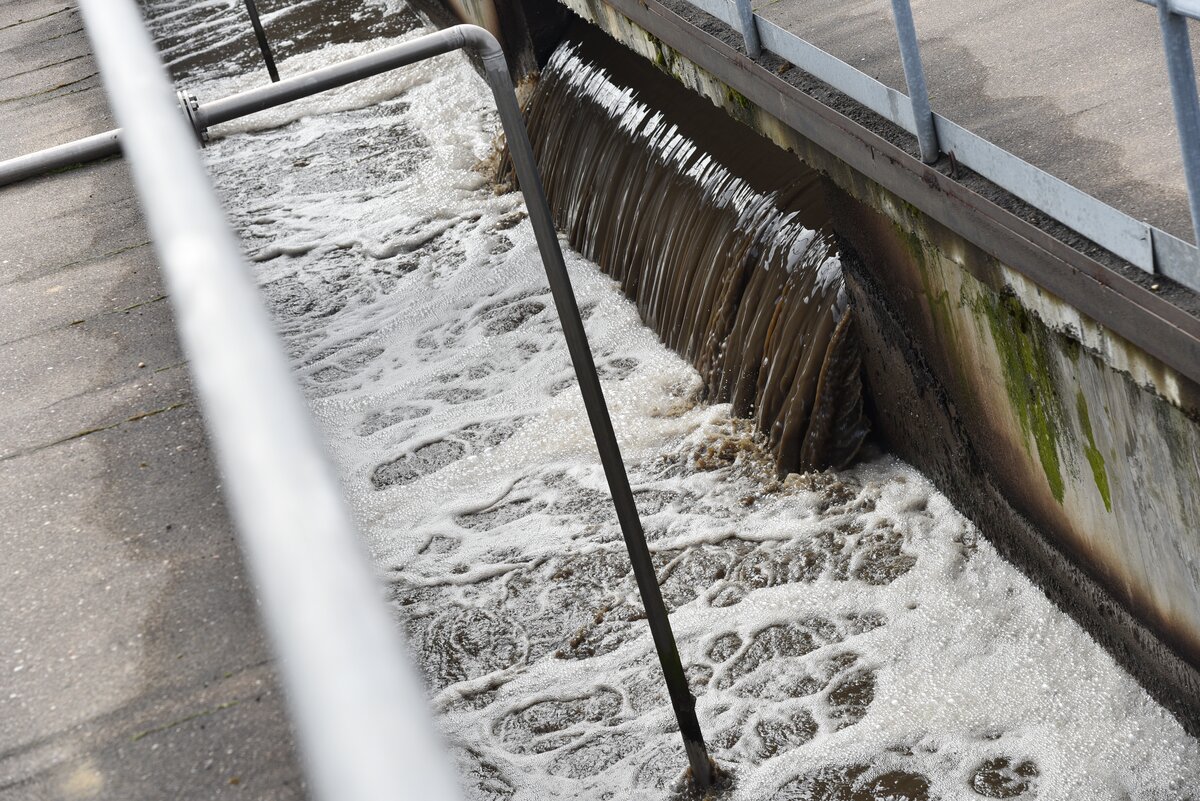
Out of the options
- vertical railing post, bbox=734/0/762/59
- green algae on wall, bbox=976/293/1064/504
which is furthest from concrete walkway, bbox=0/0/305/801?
green algae on wall, bbox=976/293/1064/504

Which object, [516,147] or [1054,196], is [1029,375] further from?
[516,147]

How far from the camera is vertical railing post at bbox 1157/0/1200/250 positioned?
7.71ft

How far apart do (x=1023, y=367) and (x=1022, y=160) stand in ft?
3.30

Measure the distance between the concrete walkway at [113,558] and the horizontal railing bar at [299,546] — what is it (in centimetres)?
7

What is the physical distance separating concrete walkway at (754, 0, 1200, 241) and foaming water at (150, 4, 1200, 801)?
1908mm

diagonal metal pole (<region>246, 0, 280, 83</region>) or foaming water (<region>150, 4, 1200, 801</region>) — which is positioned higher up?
diagonal metal pole (<region>246, 0, 280, 83</region>)

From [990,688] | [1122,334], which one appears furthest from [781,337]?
[1122,334]

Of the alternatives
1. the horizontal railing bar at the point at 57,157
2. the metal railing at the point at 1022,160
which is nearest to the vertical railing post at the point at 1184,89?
the metal railing at the point at 1022,160

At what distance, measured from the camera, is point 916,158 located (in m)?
3.74

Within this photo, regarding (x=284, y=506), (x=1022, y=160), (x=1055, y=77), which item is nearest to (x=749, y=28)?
(x=1055, y=77)

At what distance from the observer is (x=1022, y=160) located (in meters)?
3.32

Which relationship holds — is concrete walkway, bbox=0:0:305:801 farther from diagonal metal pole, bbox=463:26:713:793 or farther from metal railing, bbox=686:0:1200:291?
metal railing, bbox=686:0:1200:291

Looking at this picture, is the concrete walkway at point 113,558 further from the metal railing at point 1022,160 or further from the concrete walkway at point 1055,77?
the concrete walkway at point 1055,77

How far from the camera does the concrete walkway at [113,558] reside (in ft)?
5.10
